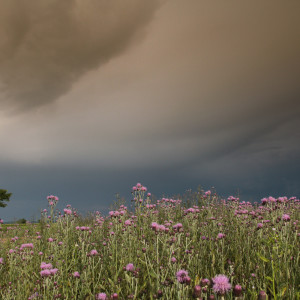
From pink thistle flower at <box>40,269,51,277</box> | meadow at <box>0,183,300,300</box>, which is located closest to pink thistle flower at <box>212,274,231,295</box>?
meadow at <box>0,183,300,300</box>

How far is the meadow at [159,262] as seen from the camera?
3389 mm

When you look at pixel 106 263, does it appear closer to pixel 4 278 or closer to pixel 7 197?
pixel 4 278

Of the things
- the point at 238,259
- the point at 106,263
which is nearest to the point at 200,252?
the point at 238,259

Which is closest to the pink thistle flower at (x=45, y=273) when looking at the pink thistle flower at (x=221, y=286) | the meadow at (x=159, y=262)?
the meadow at (x=159, y=262)

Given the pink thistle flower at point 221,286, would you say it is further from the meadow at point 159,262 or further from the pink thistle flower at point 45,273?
the pink thistle flower at point 45,273

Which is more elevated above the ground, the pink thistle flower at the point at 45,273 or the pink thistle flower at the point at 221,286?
the pink thistle flower at the point at 221,286

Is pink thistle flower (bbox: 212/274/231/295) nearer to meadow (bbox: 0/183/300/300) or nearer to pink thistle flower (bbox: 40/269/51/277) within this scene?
meadow (bbox: 0/183/300/300)

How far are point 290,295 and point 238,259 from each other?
5.79ft

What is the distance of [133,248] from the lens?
17.4ft

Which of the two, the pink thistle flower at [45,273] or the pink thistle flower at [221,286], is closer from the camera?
the pink thistle flower at [221,286]

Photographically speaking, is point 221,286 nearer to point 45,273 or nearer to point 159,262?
point 159,262

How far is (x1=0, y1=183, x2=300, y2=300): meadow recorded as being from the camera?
3.39 meters

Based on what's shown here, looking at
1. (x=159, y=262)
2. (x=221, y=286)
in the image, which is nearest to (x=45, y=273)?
(x=159, y=262)

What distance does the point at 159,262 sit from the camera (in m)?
3.77
